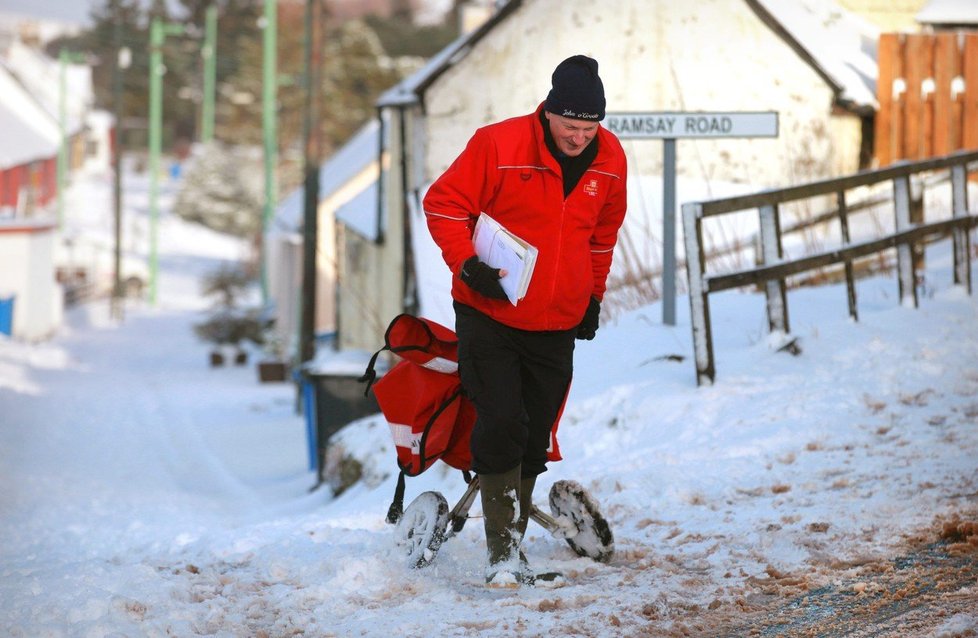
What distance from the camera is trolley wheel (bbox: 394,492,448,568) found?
16.3 feet

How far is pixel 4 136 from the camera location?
3978 centimetres

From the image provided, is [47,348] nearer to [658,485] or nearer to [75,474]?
[75,474]

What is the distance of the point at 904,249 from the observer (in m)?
8.73

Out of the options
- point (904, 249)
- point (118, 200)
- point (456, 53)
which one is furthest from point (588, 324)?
point (118, 200)

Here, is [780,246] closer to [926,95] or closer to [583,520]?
[583,520]

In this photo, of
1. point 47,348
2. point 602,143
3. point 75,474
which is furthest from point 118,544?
point 47,348

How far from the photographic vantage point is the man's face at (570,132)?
446cm

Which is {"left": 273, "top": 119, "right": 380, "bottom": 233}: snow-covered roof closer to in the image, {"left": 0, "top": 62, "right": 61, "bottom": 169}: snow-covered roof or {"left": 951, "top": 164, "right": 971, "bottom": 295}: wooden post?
{"left": 0, "top": 62, "right": 61, "bottom": 169}: snow-covered roof

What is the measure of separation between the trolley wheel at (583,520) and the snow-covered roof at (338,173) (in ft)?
68.8

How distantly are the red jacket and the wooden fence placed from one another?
9.91 meters

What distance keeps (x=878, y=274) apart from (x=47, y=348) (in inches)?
840

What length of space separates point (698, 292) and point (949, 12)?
8.30 metres

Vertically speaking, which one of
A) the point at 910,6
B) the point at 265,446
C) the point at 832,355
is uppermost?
the point at 910,6

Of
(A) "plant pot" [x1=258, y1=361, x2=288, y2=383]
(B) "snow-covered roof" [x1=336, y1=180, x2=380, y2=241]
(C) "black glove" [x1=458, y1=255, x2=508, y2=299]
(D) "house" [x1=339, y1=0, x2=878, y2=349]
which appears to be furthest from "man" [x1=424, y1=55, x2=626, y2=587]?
(A) "plant pot" [x1=258, y1=361, x2=288, y2=383]
